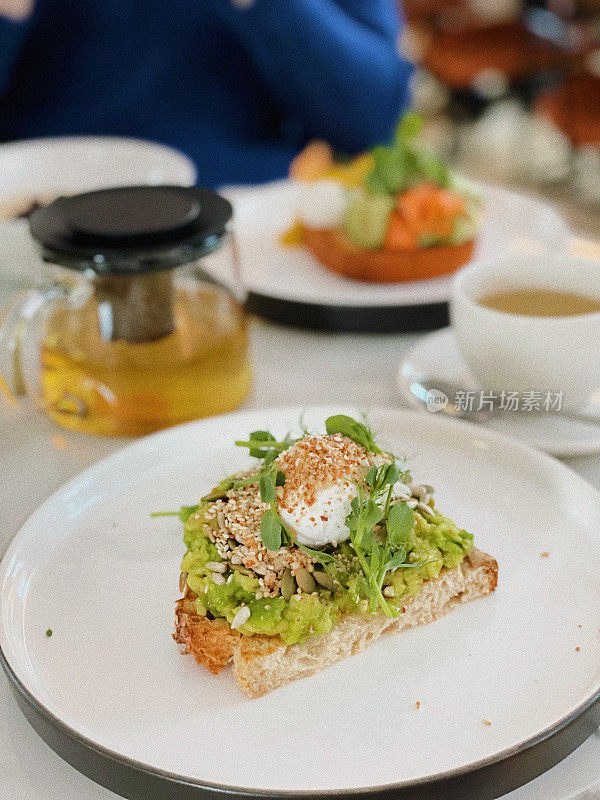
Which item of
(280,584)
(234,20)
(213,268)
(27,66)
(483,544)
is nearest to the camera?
(280,584)

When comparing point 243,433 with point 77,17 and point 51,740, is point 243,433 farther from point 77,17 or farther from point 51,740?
point 77,17

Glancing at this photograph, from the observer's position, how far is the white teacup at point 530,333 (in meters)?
1.07

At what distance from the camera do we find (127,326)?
44.4 inches

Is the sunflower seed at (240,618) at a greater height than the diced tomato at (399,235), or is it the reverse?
the diced tomato at (399,235)

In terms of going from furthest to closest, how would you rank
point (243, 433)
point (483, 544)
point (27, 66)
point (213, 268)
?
point (27, 66) < point (213, 268) < point (243, 433) < point (483, 544)

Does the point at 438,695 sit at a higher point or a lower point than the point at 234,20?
lower

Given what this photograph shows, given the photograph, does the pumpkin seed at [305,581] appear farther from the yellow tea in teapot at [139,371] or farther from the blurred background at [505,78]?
the blurred background at [505,78]

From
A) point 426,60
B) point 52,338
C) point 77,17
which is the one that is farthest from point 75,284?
point 426,60

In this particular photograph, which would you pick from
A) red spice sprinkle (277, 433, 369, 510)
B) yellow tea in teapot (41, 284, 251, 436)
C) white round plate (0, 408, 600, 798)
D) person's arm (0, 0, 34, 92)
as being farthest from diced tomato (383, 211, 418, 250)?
person's arm (0, 0, 34, 92)

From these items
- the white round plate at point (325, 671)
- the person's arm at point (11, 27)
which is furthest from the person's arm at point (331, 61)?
the white round plate at point (325, 671)

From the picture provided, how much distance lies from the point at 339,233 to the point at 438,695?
3.19 feet

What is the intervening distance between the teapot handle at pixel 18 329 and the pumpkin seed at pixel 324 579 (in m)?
0.55

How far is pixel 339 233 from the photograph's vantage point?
153 centimetres

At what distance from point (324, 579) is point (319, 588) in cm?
1
